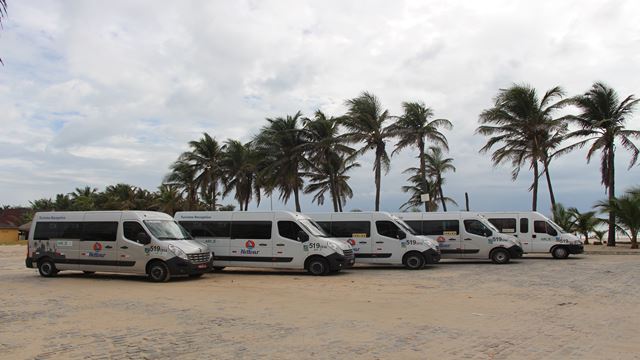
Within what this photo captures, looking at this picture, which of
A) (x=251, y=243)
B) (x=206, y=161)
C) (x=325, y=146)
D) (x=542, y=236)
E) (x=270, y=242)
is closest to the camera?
(x=270, y=242)

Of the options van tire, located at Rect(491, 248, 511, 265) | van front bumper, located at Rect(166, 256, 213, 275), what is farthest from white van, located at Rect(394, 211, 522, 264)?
van front bumper, located at Rect(166, 256, 213, 275)

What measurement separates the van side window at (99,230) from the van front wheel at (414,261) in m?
9.76

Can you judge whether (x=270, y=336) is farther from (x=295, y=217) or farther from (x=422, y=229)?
(x=422, y=229)

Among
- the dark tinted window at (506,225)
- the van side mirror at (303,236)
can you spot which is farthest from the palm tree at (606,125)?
the van side mirror at (303,236)

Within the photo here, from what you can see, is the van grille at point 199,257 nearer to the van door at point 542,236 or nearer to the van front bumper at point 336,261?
the van front bumper at point 336,261

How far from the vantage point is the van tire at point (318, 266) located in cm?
1788

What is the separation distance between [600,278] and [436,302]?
7035 millimetres

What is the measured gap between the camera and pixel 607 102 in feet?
105

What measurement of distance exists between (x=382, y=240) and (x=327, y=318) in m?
10.8

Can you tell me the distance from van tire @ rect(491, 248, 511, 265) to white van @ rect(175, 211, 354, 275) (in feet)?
21.5

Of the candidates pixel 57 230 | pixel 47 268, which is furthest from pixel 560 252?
pixel 47 268

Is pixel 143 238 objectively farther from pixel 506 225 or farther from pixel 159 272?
pixel 506 225

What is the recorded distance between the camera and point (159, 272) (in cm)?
1619

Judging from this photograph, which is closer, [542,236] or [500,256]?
[500,256]
